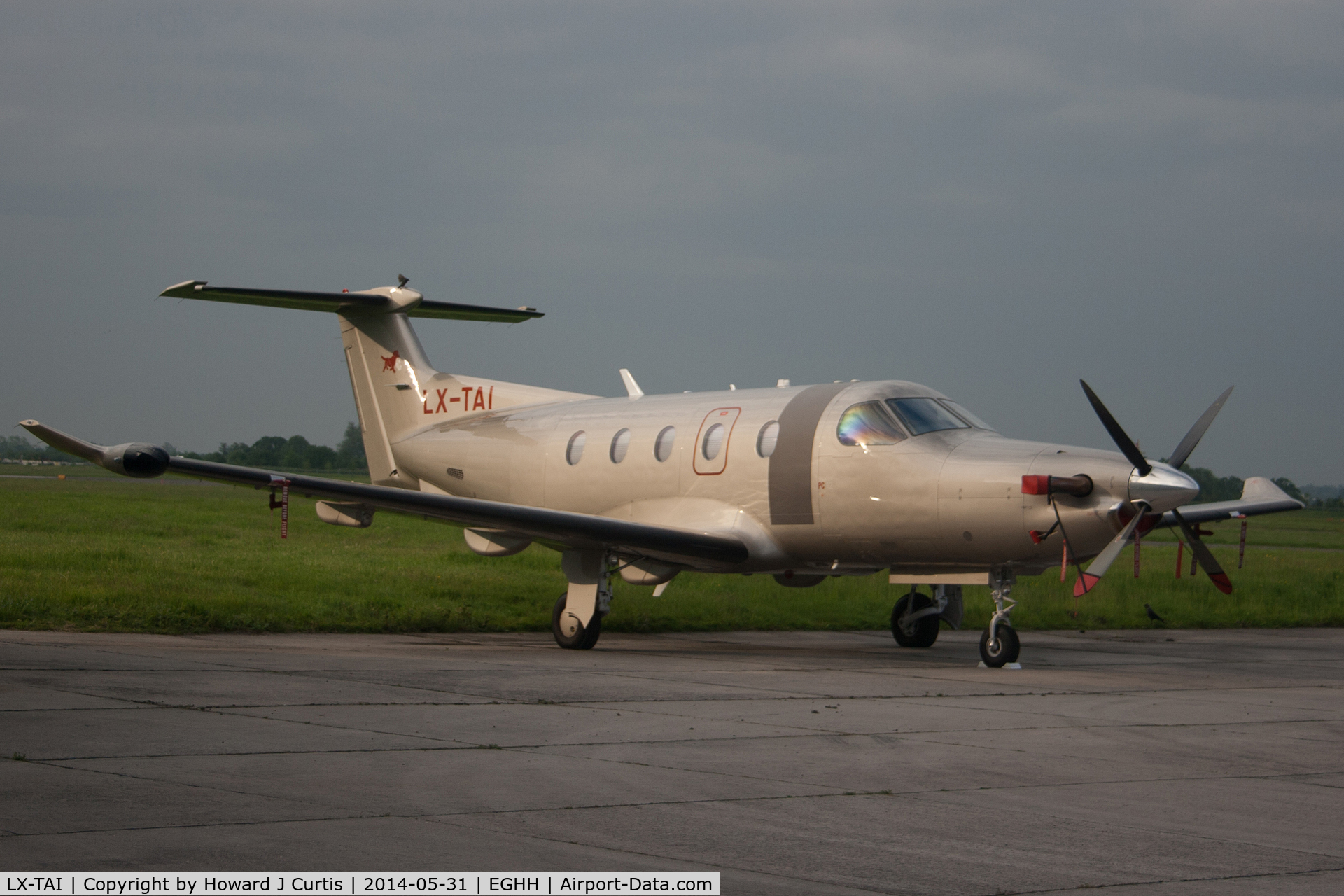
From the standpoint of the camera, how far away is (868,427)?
48.6ft

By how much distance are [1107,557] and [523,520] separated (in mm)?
6220

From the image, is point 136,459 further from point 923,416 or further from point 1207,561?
point 1207,561

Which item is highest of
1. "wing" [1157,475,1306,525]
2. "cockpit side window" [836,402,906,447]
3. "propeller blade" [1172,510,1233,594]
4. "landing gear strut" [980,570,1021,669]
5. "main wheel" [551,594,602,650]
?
"cockpit side window" [836,402,906,447]

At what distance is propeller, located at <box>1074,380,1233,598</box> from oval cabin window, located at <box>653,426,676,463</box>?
17.2 ft

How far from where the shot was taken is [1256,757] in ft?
26.1

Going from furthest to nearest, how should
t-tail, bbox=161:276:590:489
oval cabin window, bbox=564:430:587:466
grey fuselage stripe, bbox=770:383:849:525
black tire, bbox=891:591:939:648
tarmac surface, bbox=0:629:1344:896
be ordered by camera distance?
t-tail, bbox=161:276:590:489 < oval cabin window, bbox=564:430:587:466 < black tire, bbox=891:591:939:648 < grey fuselage stripe, bbox=770:383:849:525 < tarmac surface, bbox=0:629:1344:896

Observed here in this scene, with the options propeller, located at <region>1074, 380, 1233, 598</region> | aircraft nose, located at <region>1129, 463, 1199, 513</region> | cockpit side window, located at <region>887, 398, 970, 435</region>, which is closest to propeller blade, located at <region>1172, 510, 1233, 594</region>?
propeller, located at <region>1074, 380, 1233, 598</region>

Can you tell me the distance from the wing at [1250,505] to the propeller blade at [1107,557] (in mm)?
4726

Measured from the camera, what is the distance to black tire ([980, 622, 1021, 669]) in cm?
1370

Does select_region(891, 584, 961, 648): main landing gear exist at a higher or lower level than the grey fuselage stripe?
lower

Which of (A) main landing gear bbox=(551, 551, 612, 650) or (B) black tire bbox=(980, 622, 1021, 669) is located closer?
(B) black tire bbox=(980, 622, 1021, 669)

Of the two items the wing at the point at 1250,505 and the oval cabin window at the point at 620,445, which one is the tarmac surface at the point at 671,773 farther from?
the wing at the point at 1250,505

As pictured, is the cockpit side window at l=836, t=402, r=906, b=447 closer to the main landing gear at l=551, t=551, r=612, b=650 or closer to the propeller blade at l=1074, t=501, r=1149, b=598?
the propeller blade at l=1074, t=501, r=1149, b=598

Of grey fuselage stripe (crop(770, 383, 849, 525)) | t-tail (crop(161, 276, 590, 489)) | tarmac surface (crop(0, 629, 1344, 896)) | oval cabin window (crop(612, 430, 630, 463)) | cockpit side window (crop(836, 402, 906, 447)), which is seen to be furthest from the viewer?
t-tail (crop(161, 276, 590, 489))
